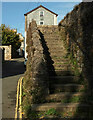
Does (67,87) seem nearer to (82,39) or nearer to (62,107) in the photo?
(62,107)

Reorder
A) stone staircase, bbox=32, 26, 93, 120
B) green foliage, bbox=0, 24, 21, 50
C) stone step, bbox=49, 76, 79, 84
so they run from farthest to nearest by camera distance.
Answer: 1. green foliage, bbox=0, 24, 21, 50
2. stone step, bbox=49, 76, 79, 84
3. stone staircase, bbox=32, 26, 93, 120

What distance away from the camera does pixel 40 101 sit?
5863 mm

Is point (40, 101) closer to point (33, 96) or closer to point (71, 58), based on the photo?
point (33, 96)

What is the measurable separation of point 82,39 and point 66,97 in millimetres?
2521

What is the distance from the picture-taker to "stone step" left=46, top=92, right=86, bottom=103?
5887 millimetres

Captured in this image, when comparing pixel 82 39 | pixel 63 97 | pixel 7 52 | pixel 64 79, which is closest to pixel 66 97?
pixel 63 97

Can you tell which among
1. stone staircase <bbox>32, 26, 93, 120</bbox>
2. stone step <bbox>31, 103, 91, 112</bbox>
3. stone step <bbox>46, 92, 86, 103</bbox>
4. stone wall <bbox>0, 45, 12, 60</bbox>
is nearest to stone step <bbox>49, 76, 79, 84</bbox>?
stone staircase <bbox>32, 26, 93, 120</bbox>

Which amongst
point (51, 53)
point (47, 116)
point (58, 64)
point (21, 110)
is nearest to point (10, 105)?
point (21, 110)

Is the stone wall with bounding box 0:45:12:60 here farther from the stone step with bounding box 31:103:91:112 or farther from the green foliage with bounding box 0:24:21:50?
the stone step with bounding box 31:103:91:112

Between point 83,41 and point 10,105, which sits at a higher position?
point 83,41

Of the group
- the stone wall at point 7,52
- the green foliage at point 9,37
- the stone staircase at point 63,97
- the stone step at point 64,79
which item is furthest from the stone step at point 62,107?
the green foliage at point 9,37

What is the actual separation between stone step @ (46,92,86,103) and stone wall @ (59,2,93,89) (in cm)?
65

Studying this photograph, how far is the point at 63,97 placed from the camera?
19.6ft

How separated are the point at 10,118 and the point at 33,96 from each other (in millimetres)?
1053
